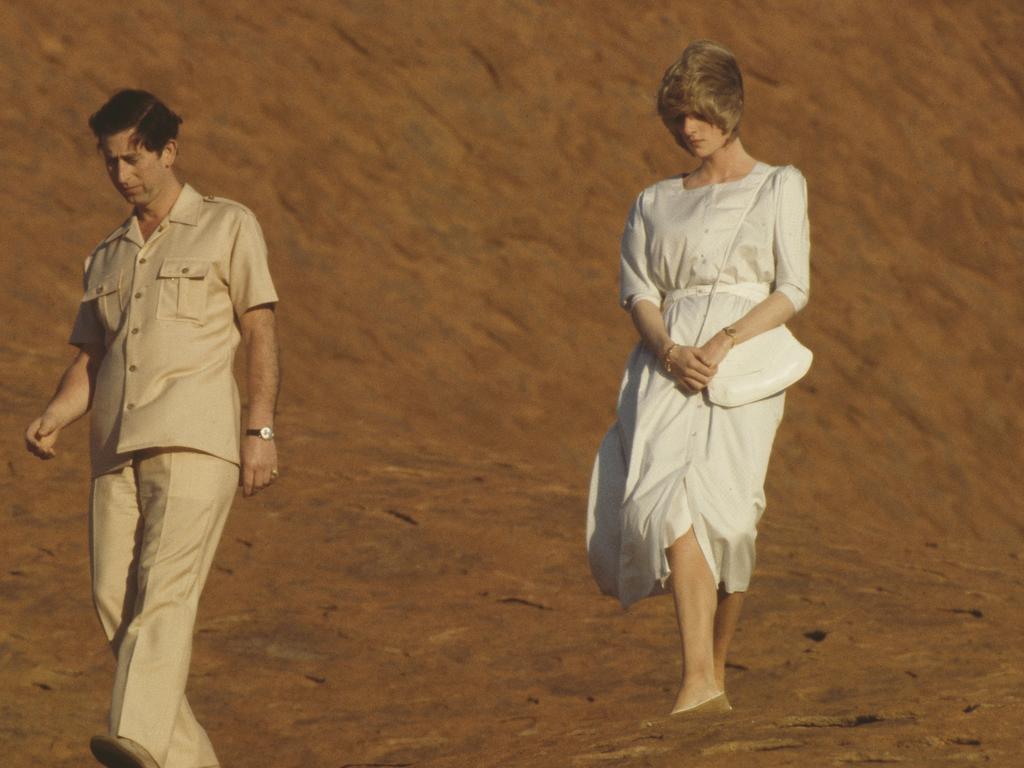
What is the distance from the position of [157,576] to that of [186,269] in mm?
814

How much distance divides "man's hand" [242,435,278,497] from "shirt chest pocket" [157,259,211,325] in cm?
36

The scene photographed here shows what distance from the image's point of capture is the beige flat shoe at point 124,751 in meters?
4.72

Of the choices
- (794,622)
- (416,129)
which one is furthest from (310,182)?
(794,622)

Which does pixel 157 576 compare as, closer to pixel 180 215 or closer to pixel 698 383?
pixel 180 215

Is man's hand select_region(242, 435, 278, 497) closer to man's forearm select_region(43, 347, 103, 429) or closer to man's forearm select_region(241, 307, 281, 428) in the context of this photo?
man's forearm select_region(241, 307, 281, 428)

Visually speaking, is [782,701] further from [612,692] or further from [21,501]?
[21,501]

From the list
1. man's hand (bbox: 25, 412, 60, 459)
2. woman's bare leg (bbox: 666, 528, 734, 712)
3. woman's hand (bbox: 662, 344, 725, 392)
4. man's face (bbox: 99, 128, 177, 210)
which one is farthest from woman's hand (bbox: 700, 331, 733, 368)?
man's hand (bbox: 25, 412, 60, 459)

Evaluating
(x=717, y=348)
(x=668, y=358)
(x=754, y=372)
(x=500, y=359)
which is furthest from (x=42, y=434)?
(x=500, y=359)

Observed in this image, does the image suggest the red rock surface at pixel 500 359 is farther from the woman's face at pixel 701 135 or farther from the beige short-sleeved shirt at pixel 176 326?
the woman's face at pixel 701 135

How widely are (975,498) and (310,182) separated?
5263mm

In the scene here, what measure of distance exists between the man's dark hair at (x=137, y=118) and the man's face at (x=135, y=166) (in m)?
0.02

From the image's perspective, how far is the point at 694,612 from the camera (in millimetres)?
5238

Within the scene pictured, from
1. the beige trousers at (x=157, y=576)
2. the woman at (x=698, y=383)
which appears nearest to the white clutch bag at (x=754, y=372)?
the woman at (x=698, y=383)

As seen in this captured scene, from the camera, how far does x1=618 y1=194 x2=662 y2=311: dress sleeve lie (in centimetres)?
561
